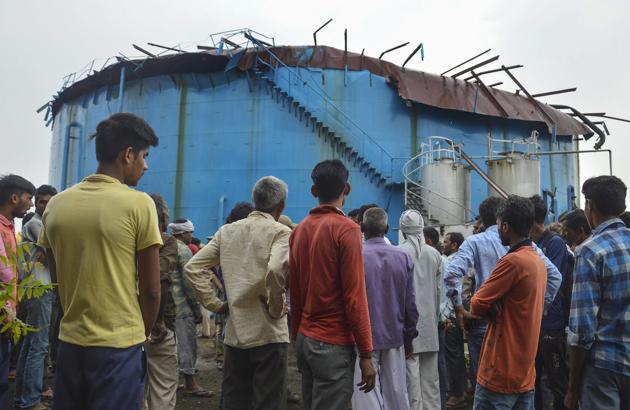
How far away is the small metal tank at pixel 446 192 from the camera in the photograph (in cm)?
1623

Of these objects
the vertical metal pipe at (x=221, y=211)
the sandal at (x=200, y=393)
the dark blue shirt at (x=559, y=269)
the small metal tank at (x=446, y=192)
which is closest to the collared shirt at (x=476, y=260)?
the dark blue shirt at (x=559, y=269)

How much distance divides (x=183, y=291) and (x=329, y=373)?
366 cm

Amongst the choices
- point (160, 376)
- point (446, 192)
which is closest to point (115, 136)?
point (160, 376)

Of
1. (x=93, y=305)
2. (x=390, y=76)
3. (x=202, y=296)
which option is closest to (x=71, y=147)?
(x=390, y=76)

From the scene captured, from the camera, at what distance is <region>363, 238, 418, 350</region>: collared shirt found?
4301mm

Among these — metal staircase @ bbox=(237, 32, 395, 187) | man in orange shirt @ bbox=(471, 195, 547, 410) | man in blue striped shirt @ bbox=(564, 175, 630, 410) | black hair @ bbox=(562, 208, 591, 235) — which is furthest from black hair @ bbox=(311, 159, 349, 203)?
metal staircase @ bbox=(237, 32, 395, 187)

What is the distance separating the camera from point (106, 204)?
2316mm

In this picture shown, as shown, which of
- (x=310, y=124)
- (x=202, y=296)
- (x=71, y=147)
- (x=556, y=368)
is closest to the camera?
(x=202, y=296)

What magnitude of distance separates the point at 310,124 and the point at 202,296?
47.2 ft

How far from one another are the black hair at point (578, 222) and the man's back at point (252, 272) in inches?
110

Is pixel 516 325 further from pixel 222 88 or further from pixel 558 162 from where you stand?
pixel 558 162

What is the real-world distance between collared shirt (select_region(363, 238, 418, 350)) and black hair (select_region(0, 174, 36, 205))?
2.79m

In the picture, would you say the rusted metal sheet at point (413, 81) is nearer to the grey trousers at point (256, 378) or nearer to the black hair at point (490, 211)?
the black hair at point (490, 211)

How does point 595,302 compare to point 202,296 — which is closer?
point 595,302
